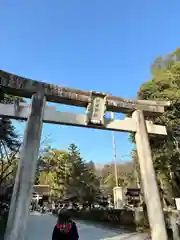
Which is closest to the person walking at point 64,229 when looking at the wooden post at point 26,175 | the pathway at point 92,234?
the wooden post at point 26,175

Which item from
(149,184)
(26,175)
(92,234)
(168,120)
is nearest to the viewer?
(26,175)

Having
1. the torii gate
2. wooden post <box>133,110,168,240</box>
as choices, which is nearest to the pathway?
the torii gate

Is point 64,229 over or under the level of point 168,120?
under

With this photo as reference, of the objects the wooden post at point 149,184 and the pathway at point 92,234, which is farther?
the pathway at point 92,234

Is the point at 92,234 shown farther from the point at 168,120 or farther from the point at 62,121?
the point at 62,121

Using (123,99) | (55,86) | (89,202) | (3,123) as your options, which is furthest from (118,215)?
(89,202)

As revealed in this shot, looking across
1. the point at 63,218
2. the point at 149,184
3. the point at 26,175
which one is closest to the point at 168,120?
the point at 149,184

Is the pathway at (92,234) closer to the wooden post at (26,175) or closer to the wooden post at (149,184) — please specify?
the wooden post at (26,175)

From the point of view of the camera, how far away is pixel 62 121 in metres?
7.36

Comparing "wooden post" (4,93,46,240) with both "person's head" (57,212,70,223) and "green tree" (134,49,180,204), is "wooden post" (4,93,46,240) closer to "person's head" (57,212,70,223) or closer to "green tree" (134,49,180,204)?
A: "person's head" (57,212,70,223)

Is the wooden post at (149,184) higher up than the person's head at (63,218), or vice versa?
the wooden post at (149,184)

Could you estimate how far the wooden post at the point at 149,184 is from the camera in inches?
263

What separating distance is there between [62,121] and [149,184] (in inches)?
126

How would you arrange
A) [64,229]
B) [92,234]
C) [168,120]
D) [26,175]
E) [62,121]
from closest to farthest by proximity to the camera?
[64,229] < [26,175] < [62,121] < [92,234] < [168,120]
